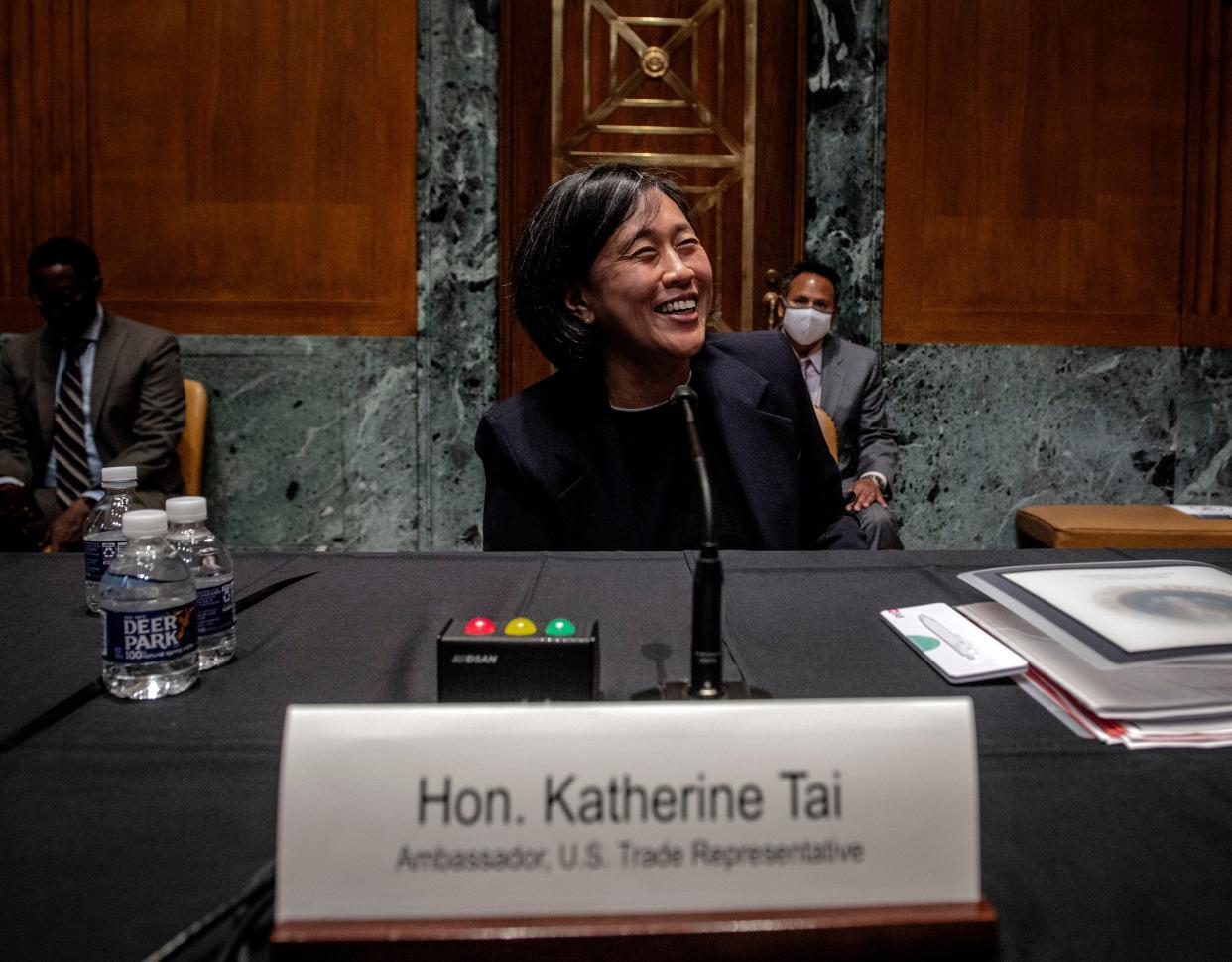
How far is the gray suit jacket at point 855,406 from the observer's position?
134 inches

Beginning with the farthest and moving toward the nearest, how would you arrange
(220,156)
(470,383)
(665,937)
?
1. (470,383)
2. (220,156)
3. (665,937)

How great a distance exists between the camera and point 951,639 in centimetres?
94

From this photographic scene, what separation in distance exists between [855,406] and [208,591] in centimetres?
292

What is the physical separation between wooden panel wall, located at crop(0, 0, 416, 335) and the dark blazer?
2118 mm

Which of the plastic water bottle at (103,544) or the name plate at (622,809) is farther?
the plastic water bottle at (103,544)

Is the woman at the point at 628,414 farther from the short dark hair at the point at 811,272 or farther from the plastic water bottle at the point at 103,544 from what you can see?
the short dark hair at the point at 811,272

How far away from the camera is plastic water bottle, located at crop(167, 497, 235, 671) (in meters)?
0.89

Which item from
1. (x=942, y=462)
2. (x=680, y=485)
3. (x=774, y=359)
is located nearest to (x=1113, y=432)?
(x=942, y=462)

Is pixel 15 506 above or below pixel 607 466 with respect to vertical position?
below

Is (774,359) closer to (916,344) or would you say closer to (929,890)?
(929,890)

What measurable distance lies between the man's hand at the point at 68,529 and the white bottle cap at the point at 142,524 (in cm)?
222

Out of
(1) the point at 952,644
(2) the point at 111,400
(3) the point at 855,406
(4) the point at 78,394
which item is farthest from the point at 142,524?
(3) the point at 855,406

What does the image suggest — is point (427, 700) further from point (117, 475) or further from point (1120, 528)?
point (1120, 528)


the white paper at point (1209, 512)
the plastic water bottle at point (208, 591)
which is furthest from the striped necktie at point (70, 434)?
the white paper at point (1209, 512)
